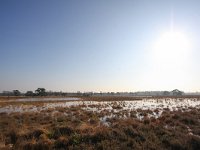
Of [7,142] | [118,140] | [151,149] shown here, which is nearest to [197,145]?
[151,149]

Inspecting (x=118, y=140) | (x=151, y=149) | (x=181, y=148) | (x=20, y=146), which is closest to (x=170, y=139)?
(x=181, y=148)

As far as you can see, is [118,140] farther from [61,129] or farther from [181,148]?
[61,129]

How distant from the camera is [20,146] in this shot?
9.64 metres

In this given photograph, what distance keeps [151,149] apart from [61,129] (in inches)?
253

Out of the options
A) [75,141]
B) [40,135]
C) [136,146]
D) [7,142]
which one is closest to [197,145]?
[136,146]

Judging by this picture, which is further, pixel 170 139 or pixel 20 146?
pixel 170 139

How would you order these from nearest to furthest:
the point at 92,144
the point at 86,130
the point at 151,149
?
the point at 151,149 < the point at 92,144 < the point at 86,130

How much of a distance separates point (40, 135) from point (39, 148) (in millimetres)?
1852

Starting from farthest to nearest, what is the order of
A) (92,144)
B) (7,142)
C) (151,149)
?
1. (7,142)
2. (92,144)
3. (151,149)

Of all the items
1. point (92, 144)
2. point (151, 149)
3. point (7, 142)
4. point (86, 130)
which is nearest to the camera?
point (151, 149)

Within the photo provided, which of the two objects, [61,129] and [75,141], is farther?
[61,129]

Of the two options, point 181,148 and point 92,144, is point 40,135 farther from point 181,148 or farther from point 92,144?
point 181,148

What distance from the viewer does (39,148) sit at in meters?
9.68

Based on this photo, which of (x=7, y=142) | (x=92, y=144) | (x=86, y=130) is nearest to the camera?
(x=92, y=144)
